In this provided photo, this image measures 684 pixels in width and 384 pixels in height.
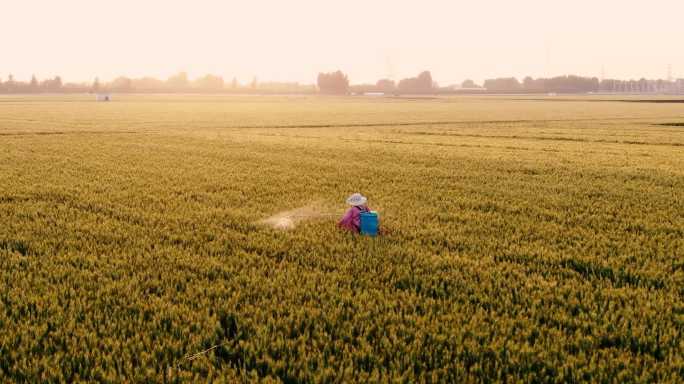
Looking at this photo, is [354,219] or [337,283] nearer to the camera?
[337,283]

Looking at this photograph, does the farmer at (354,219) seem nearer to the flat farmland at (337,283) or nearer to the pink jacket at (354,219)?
the pink jacket at (354,219)

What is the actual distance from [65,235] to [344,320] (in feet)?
14.9

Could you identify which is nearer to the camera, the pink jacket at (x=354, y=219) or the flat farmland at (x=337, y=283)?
the flat farmland at (x=337, y=283)

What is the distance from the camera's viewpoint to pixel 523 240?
23.6 ft

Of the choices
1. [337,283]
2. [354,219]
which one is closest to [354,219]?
[354,219]

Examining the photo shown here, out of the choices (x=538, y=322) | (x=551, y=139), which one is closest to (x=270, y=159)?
(x=538, y=322)

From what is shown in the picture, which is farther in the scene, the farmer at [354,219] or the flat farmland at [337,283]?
the farmer at [354,219]

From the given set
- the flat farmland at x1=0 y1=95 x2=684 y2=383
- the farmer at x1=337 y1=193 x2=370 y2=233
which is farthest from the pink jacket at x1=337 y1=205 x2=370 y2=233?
the flat farmland at x1=0 y1=95 x2=684 y2=383

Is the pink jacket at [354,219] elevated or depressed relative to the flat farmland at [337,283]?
elevated

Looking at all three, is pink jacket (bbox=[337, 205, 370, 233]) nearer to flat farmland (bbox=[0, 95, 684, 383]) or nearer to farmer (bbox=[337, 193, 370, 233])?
farmer (bbox=[337, 193, 370, 233])

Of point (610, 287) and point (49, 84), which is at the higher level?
point (49, 84)

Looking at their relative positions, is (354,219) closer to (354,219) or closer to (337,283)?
(354,219)

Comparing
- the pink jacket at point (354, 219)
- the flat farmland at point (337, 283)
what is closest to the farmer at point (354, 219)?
the pink jacket at point (354, 219)

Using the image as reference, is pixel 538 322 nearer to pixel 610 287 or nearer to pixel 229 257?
pixel 610 287
